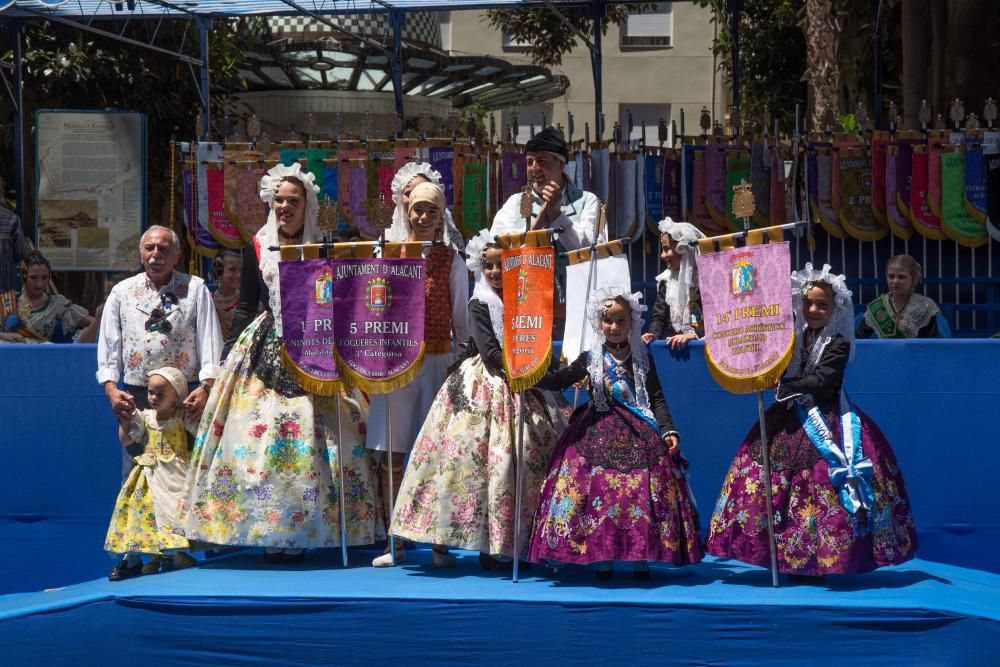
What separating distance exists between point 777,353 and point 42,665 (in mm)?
2855

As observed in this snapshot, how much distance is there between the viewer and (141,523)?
5.73 metres

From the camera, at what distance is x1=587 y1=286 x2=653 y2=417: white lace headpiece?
→ 518 cm

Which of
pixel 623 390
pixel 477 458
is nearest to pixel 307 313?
pixel 477 458

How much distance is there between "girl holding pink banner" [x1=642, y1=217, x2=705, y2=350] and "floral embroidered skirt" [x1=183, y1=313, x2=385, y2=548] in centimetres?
155

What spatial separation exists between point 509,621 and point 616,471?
25.9 inches

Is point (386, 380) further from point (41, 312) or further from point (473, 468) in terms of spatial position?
point (41, 312)

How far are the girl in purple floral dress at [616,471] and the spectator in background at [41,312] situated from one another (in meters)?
4.20

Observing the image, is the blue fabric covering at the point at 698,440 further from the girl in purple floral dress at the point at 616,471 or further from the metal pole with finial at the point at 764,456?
the metal pole with finial at the point at 764,456

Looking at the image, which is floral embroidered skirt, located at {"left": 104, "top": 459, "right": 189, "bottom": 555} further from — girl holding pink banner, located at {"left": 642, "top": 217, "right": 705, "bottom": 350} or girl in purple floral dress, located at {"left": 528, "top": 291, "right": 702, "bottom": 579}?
girl holding pink banner, located at {"left": 642, "top": 217, "right": 705, "bottom": 350}

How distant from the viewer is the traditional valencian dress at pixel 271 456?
5477 mm

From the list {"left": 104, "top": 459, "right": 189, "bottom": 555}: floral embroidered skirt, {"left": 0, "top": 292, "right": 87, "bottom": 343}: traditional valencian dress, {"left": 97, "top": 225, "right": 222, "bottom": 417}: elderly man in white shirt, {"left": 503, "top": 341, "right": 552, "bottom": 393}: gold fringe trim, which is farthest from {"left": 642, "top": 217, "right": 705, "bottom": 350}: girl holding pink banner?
{"left": 0, "top": 292, "right": 87, "bottom": 343}: traditional valencian dress

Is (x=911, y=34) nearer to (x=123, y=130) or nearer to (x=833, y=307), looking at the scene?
(x=123, y=130)

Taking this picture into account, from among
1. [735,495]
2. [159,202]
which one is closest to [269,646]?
[735,495]

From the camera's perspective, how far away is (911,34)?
1247cm
